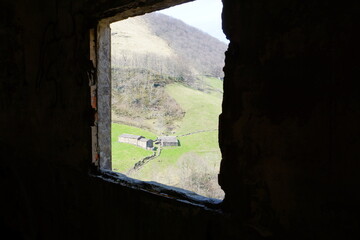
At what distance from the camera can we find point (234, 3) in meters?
1.21

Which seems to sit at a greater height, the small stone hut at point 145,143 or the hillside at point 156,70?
the hillside at point 156,70

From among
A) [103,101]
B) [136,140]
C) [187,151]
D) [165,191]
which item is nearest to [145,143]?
[136,140]

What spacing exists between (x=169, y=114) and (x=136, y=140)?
2.04 meters

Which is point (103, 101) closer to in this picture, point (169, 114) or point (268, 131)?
point (268, 131)

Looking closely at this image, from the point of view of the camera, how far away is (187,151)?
737 cm

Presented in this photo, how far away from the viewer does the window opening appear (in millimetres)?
6936

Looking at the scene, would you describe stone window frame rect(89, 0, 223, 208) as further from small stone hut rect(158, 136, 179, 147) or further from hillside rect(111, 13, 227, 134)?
small stone hut rect(158, 136, 179, 147)

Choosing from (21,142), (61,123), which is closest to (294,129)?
(61,123)

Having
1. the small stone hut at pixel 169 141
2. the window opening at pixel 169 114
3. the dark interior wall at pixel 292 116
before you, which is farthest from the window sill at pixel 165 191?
the small stone hut at pixel 169 141

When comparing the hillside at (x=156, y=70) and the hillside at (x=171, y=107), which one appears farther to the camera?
the hillside at (x=156, y=70)

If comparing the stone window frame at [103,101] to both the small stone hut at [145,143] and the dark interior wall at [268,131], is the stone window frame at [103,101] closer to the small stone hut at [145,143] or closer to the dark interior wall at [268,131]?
the dark interior wall at [268,131]

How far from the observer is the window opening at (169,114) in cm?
694

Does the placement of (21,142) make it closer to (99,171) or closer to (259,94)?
(99,171)

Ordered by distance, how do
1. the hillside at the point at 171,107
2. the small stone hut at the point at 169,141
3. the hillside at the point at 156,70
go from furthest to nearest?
the hillside at the point at 156,70, the small stone hut at the point at 169,141, the hillside at the point at 171,107
